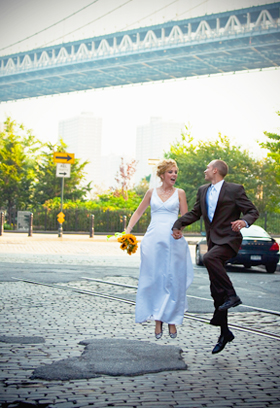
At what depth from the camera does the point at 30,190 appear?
3472 centimetres

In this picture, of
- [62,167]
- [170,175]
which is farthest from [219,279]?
[62,167]

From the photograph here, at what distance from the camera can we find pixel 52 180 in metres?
33.6

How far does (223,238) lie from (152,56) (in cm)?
8143

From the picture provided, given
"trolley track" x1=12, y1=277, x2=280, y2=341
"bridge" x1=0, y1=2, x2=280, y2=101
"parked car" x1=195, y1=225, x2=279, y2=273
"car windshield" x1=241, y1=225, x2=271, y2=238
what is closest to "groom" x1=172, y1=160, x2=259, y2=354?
"trolley track" x1=12, y1=277, x2=280, y2=341

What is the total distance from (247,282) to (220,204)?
637 cm

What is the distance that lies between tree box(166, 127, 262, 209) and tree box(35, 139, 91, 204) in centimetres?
717

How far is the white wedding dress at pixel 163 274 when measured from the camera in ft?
17.4

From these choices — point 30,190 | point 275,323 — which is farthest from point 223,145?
point 275,323

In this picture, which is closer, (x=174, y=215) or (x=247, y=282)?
(x=174, y=215)

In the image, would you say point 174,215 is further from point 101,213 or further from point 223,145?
point 223,145

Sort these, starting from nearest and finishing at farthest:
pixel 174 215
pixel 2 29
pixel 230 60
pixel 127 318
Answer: pixel 174 215 → pixel 127 318 → pixel 230 60 → pixel 2 29

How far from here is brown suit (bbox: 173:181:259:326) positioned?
16.3 ft

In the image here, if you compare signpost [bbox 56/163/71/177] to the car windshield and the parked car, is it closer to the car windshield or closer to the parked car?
the car windshield

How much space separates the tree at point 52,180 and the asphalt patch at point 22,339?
28419 mm
